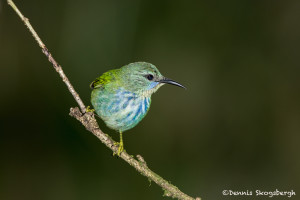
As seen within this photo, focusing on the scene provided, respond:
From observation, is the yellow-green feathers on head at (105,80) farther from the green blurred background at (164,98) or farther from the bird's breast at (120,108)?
the green blurred background at (164,98)

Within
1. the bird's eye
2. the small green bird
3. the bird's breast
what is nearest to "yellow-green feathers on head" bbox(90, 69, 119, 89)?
the small green bird

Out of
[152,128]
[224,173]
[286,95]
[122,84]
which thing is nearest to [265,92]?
[286,95]

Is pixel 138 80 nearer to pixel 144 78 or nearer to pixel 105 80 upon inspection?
pixel 144 78

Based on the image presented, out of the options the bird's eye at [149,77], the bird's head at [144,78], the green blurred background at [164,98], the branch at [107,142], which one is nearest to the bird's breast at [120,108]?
the bird's head at [144,78]

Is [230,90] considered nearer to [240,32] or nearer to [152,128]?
[240,32]

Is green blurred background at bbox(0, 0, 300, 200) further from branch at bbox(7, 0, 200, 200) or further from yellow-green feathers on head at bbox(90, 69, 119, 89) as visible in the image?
branch at bbox(7, 0, 200, 200)
